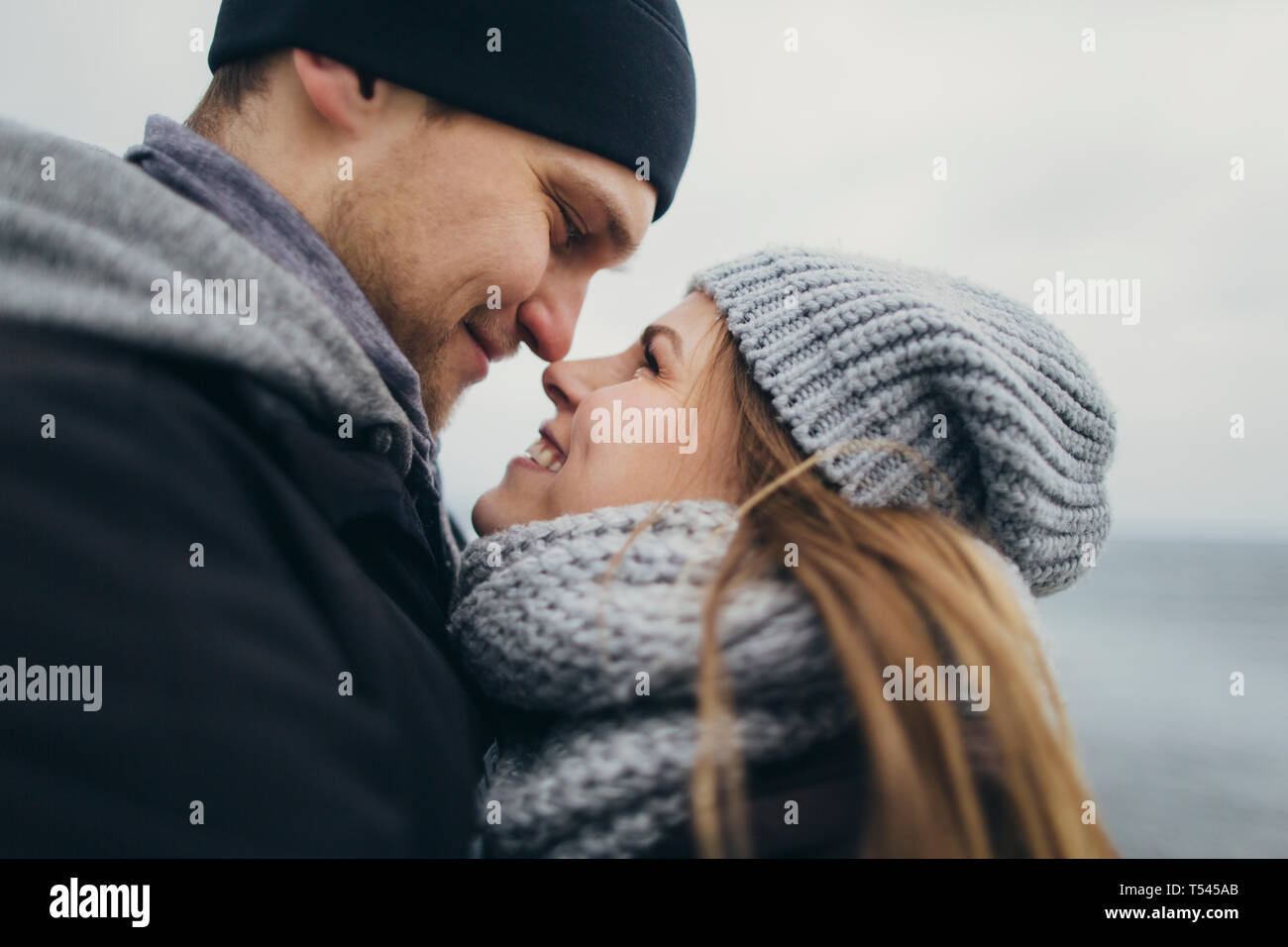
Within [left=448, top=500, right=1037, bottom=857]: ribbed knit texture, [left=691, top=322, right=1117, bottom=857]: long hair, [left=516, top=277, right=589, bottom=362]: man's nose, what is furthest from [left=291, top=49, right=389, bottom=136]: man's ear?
[left=691, top=322, right=1117, bottom=857]: long hair

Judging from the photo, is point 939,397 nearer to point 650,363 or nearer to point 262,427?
point 650,363

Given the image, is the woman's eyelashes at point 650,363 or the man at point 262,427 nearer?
the man at point 262,427

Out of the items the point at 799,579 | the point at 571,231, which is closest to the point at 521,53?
the point at 571,231

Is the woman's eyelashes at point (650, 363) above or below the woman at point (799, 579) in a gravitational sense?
above

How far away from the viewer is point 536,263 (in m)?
1.49

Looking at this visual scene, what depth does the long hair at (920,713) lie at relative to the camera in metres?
0.77

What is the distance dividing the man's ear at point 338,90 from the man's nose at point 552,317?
0.43 metres

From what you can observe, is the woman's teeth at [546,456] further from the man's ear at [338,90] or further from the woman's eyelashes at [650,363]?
the man's ear at [338,90]

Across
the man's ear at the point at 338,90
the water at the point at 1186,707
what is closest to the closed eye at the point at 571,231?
the man's ear at the point at 338,90

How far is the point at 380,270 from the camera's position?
1393 millimetres

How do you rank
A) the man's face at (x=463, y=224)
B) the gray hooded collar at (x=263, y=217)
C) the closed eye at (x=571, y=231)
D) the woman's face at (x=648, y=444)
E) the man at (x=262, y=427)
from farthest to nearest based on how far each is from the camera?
1. the closed eye at (x=571, y=231)
2. the man's face at (x=463, y=224)
3. the woman's face at (x=648, y=444)
4. the gray hooded collar at (x=263, y=217)
5. the man at (x=262, y=427)
